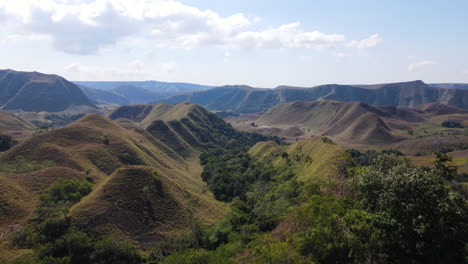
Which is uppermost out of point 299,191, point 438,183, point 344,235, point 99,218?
point 438,183

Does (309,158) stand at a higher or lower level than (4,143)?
higher

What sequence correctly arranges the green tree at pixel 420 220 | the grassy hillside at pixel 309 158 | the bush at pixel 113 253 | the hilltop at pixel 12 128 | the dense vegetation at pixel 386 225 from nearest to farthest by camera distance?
the green tree at pixel 420 220, the dense vegetation at pixel 386 225, the bush at pixel 113 253, the grassy hillside at pixel 309 158, the hilltop at pixel 12 128

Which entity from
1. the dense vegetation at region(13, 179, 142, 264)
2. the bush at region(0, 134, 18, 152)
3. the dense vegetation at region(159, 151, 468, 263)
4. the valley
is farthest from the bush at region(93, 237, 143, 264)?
the bush at region(0, 134, 18, 152)

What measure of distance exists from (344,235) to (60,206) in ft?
193

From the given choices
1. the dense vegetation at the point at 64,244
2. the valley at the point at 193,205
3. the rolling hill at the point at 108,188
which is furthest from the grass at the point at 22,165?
the dense vegetation at the point at 64,244

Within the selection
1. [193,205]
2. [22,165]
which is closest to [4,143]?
[22,165]

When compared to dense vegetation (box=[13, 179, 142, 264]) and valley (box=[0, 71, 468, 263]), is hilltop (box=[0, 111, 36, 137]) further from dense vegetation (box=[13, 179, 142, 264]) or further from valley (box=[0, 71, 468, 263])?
dense vegetation (box=[13, 179, 142, 264])

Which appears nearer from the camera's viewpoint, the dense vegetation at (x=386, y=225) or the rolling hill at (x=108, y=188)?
the dense vegetation at (x=386, y=225)

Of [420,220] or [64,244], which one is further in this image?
[64,244]

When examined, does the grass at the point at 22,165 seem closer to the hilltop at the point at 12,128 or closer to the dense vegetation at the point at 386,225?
the dense vegetation at the point at 386,225

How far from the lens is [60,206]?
59.8 metres

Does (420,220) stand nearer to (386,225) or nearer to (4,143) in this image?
(386,225)

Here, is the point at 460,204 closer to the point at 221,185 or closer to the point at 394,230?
the point at 394,230

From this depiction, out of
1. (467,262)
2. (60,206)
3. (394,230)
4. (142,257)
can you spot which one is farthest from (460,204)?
(60,206)
